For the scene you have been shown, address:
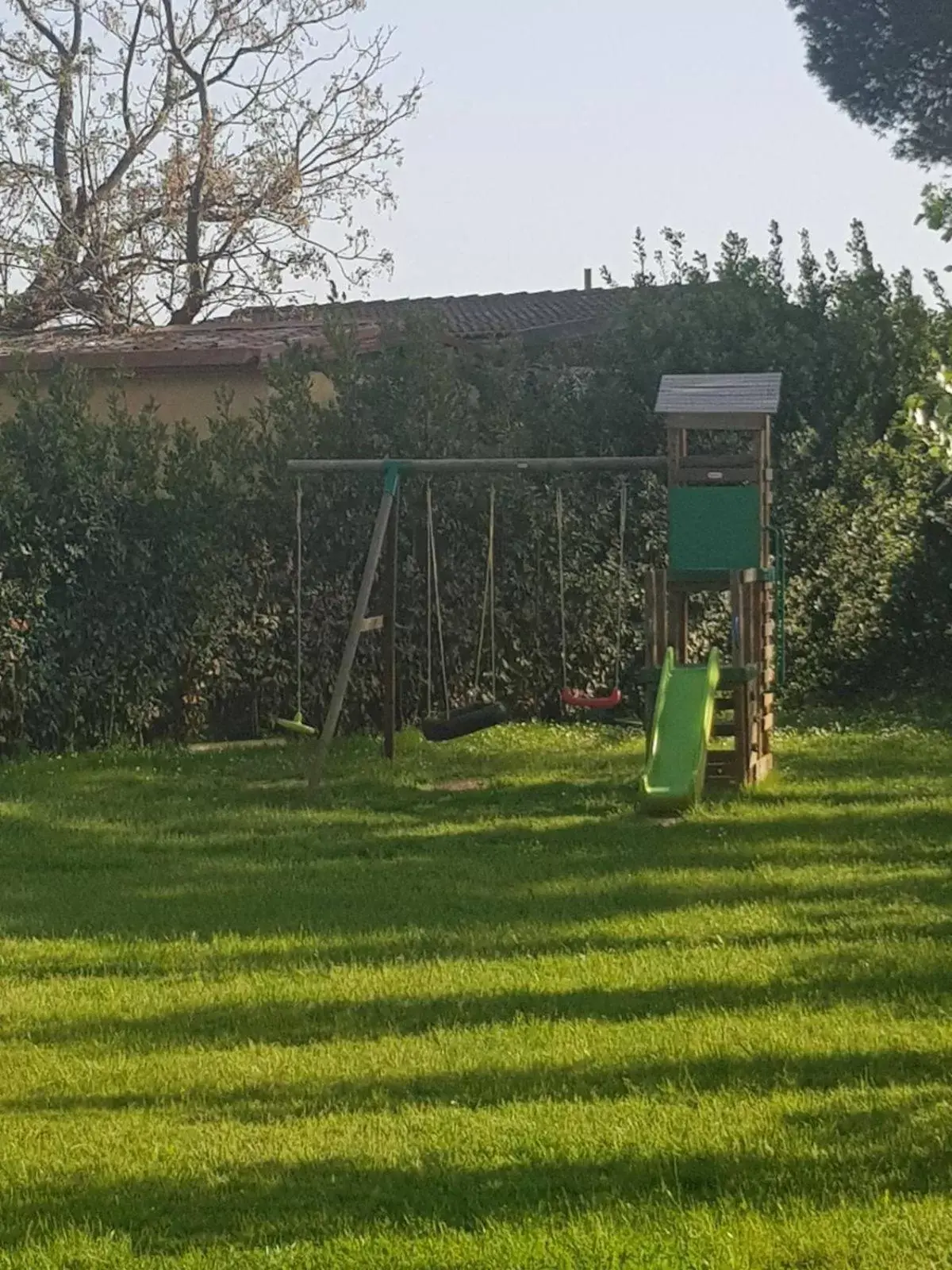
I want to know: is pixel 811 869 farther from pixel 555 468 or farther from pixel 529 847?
pixel 555 468

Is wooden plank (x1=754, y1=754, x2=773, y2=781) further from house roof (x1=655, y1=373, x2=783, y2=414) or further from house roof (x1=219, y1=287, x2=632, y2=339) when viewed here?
house roof (x1=219, y1=287, x2=632, y2=339)

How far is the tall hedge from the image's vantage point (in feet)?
52.3

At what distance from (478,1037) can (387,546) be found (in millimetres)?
8975

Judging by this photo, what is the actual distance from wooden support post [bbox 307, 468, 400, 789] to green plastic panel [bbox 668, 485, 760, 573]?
6.77 feet

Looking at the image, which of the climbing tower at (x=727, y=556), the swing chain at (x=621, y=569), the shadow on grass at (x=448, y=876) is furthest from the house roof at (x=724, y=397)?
the shadow on grass at (x=448, y=876)

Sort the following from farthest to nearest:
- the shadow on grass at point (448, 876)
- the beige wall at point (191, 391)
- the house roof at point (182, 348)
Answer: the beige wall at point (191, 391) → the house roof at point (182, 348) → the shadow on grass at point (448, 876)

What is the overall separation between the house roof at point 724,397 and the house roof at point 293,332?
4.75 metres

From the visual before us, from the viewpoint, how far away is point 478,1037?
695cm

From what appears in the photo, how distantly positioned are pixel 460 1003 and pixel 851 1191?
8.44 ft

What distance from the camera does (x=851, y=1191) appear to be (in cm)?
511

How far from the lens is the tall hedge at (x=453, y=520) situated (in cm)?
1595

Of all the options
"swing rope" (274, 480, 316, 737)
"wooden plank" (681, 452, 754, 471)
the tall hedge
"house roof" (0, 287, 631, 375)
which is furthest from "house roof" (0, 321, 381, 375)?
"wooden plank" (681, 452, 754, 471)

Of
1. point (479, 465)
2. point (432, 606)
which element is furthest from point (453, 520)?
point (479, 465)

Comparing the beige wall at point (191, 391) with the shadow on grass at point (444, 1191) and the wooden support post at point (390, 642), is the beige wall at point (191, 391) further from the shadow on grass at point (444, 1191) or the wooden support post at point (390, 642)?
the shadow on grass at point (444, 1191)
